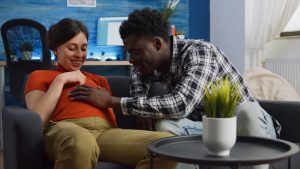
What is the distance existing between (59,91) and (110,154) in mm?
359

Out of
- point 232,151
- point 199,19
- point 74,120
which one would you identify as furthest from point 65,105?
point 199,19

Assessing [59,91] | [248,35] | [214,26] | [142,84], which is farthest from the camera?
[214,26]

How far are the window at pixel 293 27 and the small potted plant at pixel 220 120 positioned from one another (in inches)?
138

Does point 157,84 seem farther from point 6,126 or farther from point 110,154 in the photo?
point 6,126

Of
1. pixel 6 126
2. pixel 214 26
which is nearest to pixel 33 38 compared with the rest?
pixel 214 26

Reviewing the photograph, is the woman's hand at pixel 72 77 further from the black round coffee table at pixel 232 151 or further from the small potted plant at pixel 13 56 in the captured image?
the small potted plant at pixel 13 56

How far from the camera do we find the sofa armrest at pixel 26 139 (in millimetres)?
1776

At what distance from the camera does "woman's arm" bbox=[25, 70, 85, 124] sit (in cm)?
193

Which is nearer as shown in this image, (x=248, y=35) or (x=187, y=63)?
(x=187, y=63)

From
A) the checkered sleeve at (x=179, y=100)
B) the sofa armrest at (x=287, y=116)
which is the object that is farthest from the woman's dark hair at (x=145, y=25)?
the sofa armrest at (x=287, y=116)

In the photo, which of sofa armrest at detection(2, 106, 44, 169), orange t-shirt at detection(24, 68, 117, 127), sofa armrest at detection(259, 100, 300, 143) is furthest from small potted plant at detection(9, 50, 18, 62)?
sofa armrest at detection(259, 100, 300, 143)

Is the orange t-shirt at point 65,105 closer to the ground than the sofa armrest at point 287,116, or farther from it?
farther from it

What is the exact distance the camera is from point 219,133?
1.34 meters

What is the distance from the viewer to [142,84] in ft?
7.47
